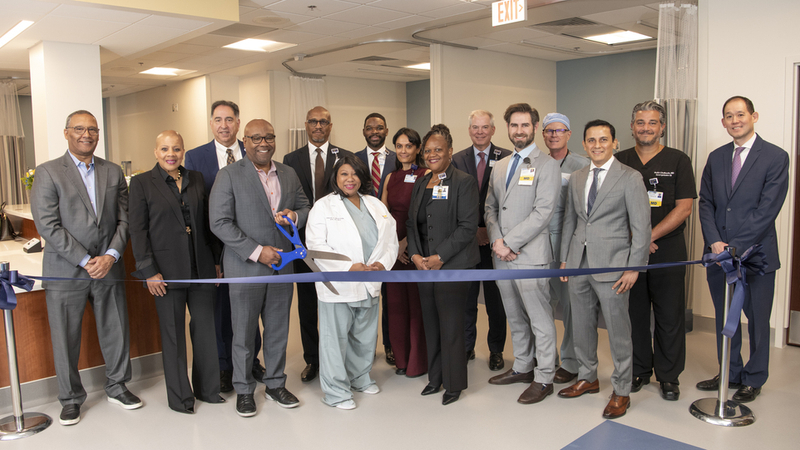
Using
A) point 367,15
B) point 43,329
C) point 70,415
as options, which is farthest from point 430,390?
point 367,15

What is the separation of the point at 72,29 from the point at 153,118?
25.0ft

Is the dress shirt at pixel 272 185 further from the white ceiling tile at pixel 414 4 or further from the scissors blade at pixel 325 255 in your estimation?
the white ceiling tile at pixel 414 4

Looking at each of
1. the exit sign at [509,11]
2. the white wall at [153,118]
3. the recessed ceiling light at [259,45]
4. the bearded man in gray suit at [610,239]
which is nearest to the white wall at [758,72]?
the exit sign at [509,11]

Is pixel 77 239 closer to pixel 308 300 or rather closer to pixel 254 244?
pixel 254 244

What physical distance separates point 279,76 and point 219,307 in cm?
732

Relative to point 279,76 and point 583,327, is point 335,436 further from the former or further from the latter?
point 279,76

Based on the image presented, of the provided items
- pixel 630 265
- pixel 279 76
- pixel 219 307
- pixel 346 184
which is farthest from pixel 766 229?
pixel 279 76

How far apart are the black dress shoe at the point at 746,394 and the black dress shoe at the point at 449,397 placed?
1712mm

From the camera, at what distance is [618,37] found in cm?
855

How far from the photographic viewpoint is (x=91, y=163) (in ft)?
11.4

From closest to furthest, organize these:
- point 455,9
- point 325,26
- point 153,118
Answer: point 455,9
point 325,26
point 153,118

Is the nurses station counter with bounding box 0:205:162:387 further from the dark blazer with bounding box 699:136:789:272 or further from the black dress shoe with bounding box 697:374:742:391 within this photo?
the dark blazer with bounding box 699:136:789:272

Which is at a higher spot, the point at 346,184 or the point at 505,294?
the point at 346,184

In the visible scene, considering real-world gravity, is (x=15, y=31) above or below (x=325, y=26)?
below
